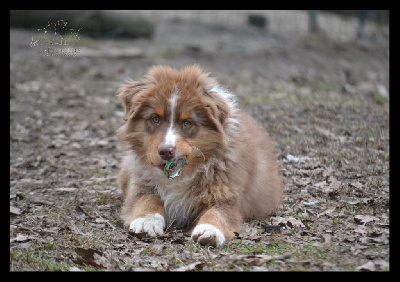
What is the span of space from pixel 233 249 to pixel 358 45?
47.4ft

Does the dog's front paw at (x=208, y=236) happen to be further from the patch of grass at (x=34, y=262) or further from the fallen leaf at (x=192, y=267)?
the patch of grass at (x=34, y=262)

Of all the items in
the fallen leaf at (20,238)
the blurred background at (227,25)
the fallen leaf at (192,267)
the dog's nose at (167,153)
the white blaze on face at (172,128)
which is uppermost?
the blurred background at (227,25)

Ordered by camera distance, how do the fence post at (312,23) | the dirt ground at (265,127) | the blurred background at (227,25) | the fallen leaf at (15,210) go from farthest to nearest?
the fence post at (312,23)
the blurred background at (227,25)
the fallen leaf at (15,210)
the dirt ground at (265,127)

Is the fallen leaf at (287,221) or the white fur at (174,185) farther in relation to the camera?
the white fur at (174,185)

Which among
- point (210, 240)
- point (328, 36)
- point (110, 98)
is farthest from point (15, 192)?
point (328, 36)

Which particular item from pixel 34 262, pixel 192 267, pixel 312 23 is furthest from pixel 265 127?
pixel 312 23

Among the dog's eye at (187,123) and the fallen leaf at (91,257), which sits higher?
the dog's eye at (187,123)

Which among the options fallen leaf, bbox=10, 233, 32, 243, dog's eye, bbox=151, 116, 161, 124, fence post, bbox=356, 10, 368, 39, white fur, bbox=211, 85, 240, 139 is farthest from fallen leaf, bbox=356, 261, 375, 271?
fence post, bbox=356, 10, 368, 39

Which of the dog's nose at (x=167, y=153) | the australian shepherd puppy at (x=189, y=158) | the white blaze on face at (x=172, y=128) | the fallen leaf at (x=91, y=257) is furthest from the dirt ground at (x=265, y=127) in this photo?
the white blaze on face at (x=172, y=128)

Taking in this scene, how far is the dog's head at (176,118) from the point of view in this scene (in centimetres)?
632

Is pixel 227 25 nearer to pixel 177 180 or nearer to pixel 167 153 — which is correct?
pixel 177 180

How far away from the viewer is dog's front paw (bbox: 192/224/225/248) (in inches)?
230

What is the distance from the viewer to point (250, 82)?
14.7 meters

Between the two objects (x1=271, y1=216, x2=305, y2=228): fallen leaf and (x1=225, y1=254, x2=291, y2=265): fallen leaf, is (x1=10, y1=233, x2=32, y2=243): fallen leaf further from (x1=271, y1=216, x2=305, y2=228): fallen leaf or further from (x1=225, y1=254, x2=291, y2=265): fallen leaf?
(x1=271, y1=216, x2=305, y2=228): fallen leaf
